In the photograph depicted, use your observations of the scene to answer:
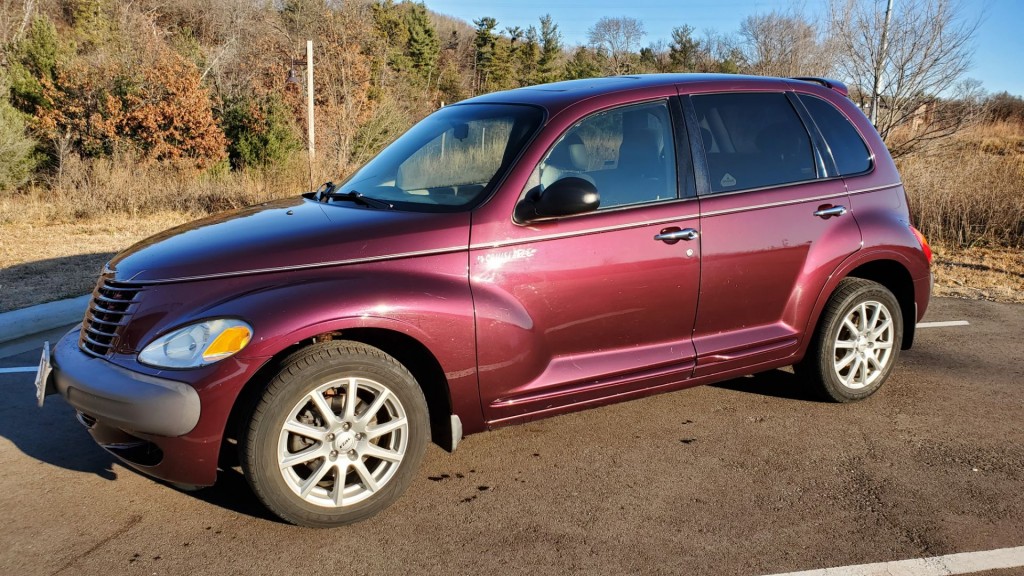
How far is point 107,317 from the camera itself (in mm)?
3496

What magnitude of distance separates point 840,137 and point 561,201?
222 centimetres

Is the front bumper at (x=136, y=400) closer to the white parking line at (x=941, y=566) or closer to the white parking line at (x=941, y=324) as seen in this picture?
the white parking line at (x=941, y=566)

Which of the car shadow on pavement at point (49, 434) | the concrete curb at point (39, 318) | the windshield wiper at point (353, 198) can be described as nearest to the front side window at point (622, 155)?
the windshield wiper at point (353, 198)

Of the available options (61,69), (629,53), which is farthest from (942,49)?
(629,53)

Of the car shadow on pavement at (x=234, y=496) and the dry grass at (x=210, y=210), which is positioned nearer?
the car shadow on pavement at (x=234, y=496)

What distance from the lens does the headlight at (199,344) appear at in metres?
3.18

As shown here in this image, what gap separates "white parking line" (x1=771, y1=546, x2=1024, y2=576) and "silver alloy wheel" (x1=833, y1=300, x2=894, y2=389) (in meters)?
1.75

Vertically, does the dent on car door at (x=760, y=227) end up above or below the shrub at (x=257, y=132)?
below

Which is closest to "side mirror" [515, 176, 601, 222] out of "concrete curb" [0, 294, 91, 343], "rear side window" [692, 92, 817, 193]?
"rear side window" [692, 92, 817, 193]

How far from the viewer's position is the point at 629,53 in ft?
191

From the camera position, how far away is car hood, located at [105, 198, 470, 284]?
342 cm

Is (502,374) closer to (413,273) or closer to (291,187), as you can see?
(413,273)

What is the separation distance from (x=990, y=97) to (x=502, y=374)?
1444cm

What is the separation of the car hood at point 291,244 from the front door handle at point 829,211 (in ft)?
7.20
